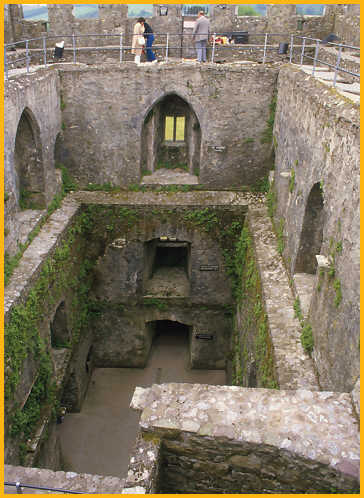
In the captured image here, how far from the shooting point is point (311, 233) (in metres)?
8.01

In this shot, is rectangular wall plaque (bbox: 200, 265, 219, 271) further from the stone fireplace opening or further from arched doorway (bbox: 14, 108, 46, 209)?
arched doorway (bbox: 14, 108, 46, 209)

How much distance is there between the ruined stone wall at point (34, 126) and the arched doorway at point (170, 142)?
7.58ft

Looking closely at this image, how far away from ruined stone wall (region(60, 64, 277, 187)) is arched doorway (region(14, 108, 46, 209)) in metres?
1.84

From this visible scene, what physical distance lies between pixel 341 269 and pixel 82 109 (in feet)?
26.8

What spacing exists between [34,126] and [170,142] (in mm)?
4315

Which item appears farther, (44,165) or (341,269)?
(44,165)

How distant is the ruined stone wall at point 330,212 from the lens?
17.8 feet

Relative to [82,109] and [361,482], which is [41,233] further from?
[361,482]

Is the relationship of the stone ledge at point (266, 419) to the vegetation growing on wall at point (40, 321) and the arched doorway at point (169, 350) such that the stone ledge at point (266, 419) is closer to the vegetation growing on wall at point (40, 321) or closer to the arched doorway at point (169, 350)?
the vegetation growing on wall at point (40, 321)

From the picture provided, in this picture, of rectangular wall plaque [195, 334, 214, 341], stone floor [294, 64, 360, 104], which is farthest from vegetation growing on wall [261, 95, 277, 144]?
rectangular wall plaque [195, 334, 214, 341]

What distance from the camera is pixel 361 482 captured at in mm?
3994

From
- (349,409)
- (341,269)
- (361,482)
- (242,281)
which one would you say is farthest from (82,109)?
(361,482)

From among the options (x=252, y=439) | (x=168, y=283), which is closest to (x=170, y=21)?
(x=168, y=283)

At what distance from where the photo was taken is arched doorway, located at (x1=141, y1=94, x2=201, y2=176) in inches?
479
